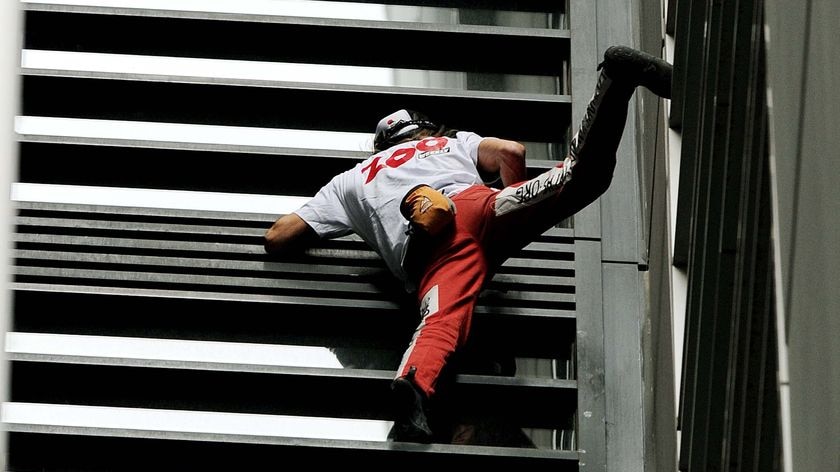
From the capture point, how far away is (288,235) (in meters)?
8.36

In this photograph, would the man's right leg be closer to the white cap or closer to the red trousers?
the red trousers

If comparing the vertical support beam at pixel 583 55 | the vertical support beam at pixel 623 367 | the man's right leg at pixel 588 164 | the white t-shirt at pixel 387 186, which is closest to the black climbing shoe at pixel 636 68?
the man's right leg at pixel 588 164

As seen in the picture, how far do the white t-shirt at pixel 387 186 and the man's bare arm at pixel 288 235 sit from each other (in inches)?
1.7

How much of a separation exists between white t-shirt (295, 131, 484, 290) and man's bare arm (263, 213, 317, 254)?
0.14 ft

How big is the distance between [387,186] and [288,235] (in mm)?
573

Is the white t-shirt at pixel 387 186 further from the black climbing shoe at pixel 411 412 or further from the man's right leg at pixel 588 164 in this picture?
the black climbing shoe at pixel 411 412

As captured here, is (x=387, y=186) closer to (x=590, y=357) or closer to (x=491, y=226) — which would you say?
(x=491, y=226)

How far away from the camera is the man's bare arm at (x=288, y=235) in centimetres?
837

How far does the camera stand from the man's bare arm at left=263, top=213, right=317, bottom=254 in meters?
8.37

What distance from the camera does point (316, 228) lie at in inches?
330

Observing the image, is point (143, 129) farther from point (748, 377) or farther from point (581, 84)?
point (748, 377)

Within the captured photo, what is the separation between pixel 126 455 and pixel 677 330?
2.61 meters

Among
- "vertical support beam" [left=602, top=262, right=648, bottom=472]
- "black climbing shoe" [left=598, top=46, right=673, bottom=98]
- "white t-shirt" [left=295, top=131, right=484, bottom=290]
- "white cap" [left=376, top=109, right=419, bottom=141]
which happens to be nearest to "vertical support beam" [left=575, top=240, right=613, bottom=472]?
"vertical support beam" [left=602, top=262, right=648, bottom=472]

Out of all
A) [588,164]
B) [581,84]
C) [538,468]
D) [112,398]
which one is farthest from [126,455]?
[581,84]
